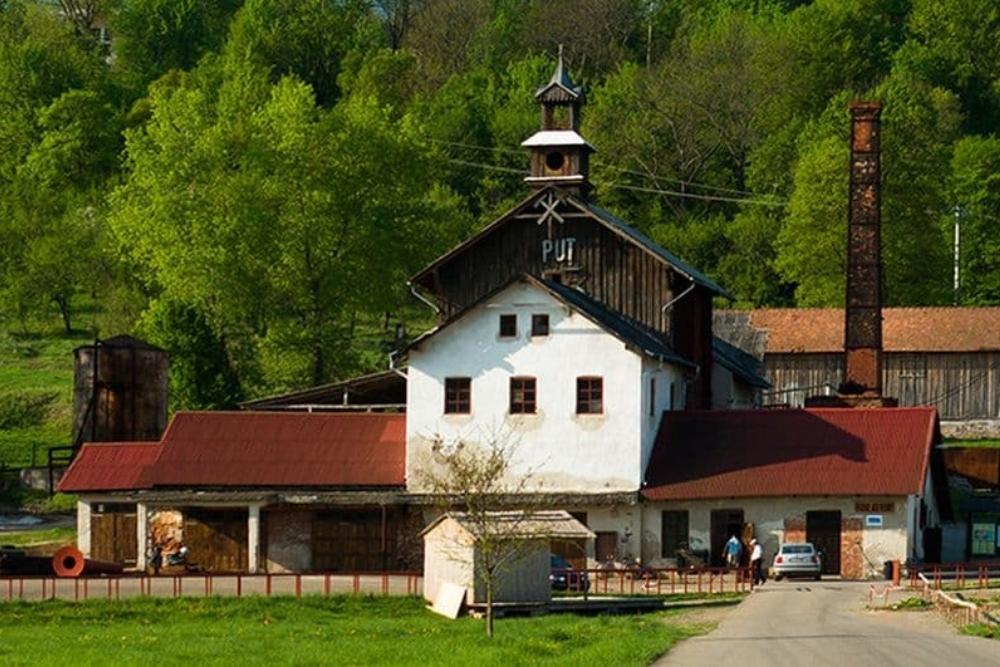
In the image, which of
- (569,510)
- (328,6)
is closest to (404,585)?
(569,510)

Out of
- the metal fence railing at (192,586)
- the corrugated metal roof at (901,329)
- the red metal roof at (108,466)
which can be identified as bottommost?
the metal fence railing at (192,586)

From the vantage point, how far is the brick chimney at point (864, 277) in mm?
90062

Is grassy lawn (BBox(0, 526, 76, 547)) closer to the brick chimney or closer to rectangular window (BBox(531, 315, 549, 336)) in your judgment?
rectangular window (BBox(531, 315, 549, 336))

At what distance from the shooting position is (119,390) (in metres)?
90.9

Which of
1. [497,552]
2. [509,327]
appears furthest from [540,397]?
[497,552]

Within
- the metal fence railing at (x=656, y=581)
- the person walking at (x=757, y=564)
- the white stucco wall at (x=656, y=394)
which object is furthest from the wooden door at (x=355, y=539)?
the person walking at (x=757, y=564)

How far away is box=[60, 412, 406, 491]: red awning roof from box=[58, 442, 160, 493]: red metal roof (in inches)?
1.2

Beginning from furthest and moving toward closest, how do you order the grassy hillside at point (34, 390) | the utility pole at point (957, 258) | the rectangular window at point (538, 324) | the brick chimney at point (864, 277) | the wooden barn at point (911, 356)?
the utility pole at point (957, 258) < the wooden barn at point (911, 356) < the grassy hillside at point (34, 390) < the brick chimney at point (864, 277) < the rectangular window at point (538, 324)

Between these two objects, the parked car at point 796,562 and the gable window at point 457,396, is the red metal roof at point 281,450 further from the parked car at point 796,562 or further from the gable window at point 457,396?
the parked car at point 796,562

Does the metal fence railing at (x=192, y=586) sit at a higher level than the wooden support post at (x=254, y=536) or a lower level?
lower

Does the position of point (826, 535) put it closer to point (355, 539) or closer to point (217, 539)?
point (355, 539)

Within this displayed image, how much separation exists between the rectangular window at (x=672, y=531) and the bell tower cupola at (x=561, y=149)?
14483mm

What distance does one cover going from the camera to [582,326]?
77.3 metres

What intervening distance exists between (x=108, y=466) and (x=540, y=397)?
1377 centimetres
